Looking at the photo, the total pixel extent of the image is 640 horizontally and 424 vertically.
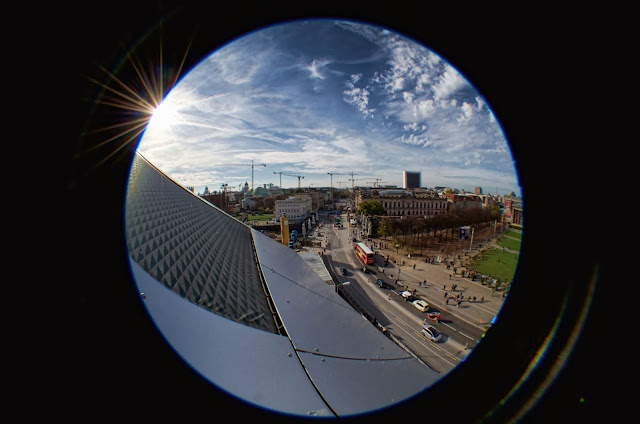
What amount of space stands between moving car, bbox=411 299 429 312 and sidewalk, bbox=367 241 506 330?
0.81 m

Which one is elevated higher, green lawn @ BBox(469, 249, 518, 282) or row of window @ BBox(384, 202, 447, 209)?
row of window @ BBox(384, 202, 447, 209)

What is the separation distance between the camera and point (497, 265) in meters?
16.5

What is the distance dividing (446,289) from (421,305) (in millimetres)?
3542

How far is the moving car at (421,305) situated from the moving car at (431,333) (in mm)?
1624

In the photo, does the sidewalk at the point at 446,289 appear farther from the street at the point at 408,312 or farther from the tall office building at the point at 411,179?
the tall office building at the point at 411,179

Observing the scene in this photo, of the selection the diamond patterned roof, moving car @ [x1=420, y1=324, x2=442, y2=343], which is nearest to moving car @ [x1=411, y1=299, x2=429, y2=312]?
moving car @ [x1=420, y1=324, x2=442, y2=343]

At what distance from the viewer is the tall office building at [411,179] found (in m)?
83.9

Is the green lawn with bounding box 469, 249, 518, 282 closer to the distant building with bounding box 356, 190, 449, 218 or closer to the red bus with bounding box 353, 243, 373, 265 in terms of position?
→ the red bus with bounding box 353, 243, 373, 265

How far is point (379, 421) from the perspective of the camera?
1.74m

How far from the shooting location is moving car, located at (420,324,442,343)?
8.48 m

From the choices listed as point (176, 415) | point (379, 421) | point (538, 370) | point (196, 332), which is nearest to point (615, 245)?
point (538, 370)

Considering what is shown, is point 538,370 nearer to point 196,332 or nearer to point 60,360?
point 60,360

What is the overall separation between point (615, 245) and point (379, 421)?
6.59 ft

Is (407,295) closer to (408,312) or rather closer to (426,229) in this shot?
(408,312)
